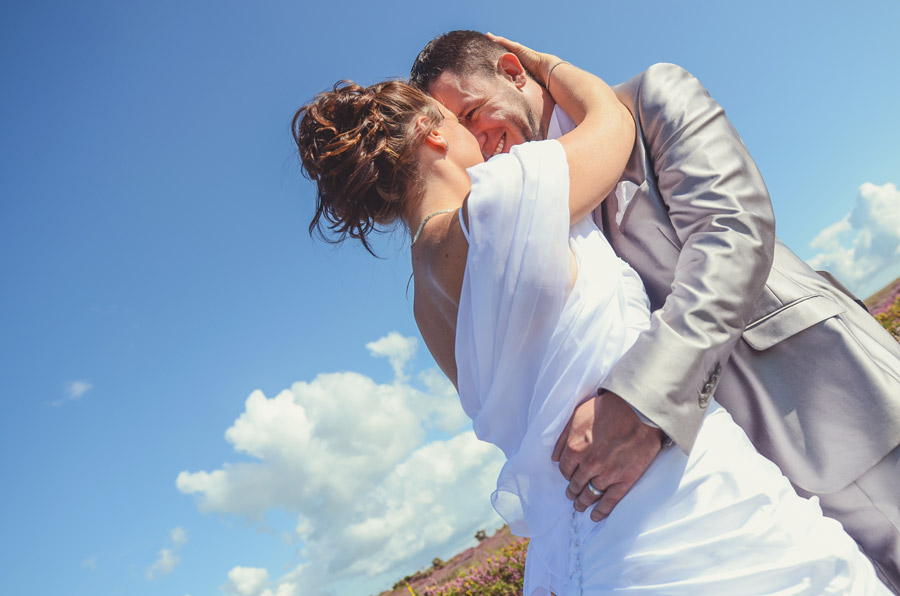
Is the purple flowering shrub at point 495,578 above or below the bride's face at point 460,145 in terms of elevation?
below

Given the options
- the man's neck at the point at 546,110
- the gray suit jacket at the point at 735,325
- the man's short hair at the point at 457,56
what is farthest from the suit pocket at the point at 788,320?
the man's short hair at the point at 457,56

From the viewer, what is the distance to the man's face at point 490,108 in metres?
3.13

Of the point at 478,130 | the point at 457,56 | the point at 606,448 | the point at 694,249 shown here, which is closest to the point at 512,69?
the point at 457,56

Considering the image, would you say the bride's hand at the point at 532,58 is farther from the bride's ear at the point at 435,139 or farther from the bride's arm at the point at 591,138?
the bride's ear at the point at 435,139

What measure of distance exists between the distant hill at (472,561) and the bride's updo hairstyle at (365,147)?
18.1ft

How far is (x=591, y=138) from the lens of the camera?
2.26 metres

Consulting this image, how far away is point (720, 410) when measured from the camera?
213 cm

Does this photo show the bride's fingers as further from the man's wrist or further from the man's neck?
the man's wrist

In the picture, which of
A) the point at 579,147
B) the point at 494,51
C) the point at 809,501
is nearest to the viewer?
the point at 809,501

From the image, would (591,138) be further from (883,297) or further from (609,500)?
(883,297)

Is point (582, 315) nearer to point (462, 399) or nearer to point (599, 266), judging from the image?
point (599, 266)

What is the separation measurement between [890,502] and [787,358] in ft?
1.85

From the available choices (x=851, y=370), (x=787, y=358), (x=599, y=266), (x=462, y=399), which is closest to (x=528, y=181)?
(x=599, y=266)

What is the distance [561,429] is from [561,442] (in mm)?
43
